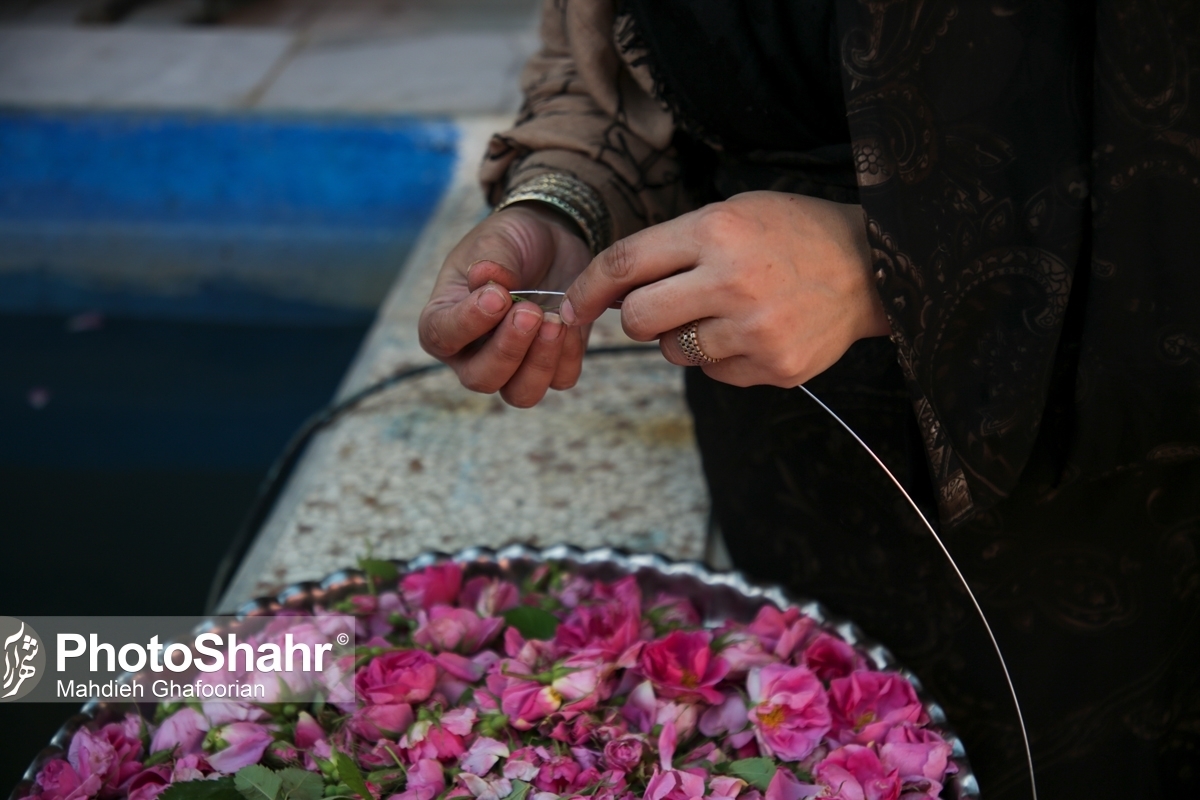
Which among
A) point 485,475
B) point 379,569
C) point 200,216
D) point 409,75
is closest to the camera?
point 379,569

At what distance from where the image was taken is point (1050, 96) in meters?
0.52

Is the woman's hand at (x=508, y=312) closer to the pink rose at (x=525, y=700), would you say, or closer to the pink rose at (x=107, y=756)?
the pink rose at (x=525, y=700)

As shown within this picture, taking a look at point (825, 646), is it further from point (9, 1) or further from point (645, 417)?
point (9, 1)

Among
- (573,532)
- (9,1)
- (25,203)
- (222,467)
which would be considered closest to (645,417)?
(573,532)

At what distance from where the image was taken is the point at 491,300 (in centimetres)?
60

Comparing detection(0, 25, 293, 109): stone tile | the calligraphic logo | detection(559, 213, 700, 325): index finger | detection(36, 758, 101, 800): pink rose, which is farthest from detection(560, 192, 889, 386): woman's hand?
detection(0, 25, 293, 109): stone tile

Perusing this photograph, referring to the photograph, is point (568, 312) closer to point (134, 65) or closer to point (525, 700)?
point (525, 700)

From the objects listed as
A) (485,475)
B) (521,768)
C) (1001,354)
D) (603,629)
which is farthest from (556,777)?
(485,475)

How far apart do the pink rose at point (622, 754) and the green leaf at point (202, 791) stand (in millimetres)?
196

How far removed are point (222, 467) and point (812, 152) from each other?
56.8 inches

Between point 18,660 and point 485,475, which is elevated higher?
point 18,660

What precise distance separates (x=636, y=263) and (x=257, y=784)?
0.34 metres

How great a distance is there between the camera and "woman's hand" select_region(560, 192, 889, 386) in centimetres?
51

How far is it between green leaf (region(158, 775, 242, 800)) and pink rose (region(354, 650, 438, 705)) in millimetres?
89
